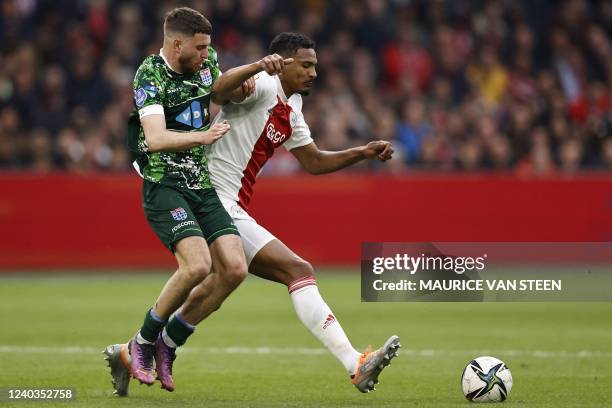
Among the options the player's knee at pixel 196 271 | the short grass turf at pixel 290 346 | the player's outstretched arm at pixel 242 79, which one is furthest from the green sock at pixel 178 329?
the player's outstretched arm at pixel 242 79

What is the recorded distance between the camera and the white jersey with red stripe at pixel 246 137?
26.9ft

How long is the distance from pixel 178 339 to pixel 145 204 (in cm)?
94

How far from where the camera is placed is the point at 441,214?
17.6m

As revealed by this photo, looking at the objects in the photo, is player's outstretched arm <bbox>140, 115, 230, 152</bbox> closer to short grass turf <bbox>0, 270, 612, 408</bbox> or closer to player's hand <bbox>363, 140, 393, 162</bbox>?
player's hand <bbox>363, 140, 393, 162</bbox>

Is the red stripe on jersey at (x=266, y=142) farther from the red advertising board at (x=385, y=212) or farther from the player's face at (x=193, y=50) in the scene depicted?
the red advertising board at (x=385, y=212)

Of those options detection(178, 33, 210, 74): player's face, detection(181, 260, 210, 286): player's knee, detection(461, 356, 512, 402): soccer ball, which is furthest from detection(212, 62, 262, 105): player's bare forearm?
detection(461, 356, 512, 402): soccer ball

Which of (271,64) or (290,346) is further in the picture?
(290,346)

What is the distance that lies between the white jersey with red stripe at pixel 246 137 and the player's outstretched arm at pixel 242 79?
0.18 m

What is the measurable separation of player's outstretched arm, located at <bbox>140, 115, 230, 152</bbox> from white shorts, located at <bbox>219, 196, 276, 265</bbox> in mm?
904

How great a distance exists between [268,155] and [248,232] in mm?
677

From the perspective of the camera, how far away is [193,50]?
764 cm

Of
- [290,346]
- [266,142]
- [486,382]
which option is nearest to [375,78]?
[290,346]

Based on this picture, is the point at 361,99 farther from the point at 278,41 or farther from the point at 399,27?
the point at 278,41

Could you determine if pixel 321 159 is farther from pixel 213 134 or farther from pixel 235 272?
pixel 213 134
